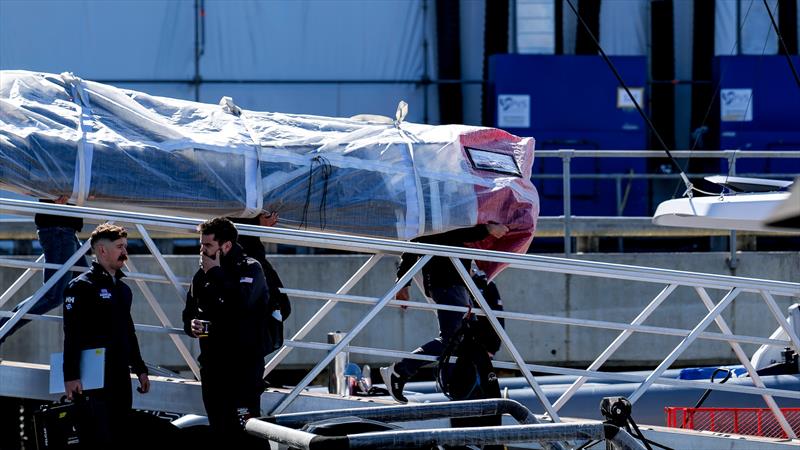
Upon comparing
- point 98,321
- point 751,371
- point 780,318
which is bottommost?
point 751,371

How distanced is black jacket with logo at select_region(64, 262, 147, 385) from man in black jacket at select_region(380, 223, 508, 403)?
191 centimetres

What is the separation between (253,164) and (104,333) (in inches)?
58.7

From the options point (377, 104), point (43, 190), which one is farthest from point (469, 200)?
point (377, 104)

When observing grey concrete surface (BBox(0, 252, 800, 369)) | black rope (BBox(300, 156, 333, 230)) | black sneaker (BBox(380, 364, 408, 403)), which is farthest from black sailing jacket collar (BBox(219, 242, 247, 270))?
grey concrete surface (BBox(0, 252, 800, 369))

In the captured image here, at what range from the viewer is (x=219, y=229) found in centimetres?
675

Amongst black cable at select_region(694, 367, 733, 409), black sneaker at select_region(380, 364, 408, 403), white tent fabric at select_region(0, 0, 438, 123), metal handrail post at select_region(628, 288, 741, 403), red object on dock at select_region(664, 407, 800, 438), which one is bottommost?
red object on dock at select_region(664, 407, 800, 438)

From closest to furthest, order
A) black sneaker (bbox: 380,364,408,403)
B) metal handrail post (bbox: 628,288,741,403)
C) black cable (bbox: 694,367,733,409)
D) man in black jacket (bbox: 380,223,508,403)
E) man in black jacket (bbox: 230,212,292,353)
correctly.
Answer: man in black jacket (bbox: 230,212,292,353) < metal handrail post (bbox: 628,288,741,403) < man in black jacket (bbox: 380,223,508,403) < black sneaker (bbox: 380,364,408,403) < black cable (bbox: 694,367,733,409)

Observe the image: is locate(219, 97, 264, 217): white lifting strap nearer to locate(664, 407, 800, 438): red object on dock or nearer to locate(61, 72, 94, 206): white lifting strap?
locate(61, 72, 94, 206): white lifting strap

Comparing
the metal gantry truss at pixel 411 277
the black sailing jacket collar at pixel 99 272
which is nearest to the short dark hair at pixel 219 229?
the metal gantry truss at pixel 411 277

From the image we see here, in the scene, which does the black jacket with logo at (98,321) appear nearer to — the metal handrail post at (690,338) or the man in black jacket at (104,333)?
the man in black jacket at (104,333)

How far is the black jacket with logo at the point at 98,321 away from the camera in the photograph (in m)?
6.57

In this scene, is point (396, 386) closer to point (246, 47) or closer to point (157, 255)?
point (157, 255)

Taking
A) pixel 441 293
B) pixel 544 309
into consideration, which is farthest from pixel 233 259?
pixel 544 309

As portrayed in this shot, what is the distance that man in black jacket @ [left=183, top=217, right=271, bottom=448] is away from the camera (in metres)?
6.74
